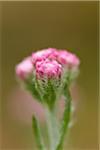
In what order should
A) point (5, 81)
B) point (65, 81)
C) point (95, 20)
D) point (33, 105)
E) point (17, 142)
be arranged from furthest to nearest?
point (95, 20)
point (5, 81)
point (17, 142)
point (33, 105)
point (65, 81)

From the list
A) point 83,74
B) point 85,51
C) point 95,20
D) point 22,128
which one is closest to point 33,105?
point 22,128

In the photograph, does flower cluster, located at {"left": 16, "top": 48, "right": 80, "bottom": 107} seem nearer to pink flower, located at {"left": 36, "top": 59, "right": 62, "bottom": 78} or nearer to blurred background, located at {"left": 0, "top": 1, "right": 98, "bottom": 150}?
pink flower, located at {"left": 36, "top": 59, "right": 62, "bottom": 78}

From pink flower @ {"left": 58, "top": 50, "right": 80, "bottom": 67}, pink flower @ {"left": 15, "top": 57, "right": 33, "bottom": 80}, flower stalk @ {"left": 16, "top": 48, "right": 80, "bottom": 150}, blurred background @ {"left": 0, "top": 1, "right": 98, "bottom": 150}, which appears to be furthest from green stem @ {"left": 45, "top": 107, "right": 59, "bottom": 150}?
blurred background @ {"left": 0, "top": 1, "right": 98, "bottom": 150}

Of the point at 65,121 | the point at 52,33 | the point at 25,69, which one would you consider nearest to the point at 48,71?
the point at 65,121

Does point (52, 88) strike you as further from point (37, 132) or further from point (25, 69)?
point (25, 69)

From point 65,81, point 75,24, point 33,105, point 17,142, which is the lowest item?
point 17,142

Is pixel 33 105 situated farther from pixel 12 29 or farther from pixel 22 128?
pixel 12 29

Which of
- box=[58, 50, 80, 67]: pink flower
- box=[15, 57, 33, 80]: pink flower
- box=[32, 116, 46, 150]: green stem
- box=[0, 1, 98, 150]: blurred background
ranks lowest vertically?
box=[32, 116, 46, 150]: green stem
